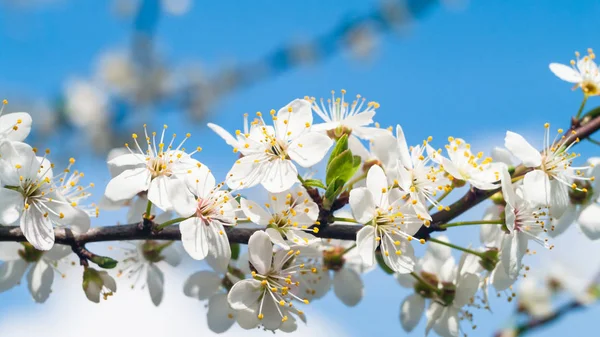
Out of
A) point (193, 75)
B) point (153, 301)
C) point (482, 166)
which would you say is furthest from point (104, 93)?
point (482, 166)

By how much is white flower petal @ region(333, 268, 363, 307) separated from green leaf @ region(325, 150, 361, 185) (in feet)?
1.59

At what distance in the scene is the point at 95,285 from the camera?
1.56 metres

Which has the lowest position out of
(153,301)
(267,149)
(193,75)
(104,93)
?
(153,301)

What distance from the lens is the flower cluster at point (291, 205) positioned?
4.49 ft

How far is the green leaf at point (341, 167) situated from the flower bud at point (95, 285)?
2.06 feet

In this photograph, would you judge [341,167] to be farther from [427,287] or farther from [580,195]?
[580,195]

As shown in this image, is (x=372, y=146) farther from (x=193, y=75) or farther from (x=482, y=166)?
(x=193, y=75)

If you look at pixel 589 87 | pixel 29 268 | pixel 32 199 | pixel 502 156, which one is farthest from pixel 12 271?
pixel 589 87

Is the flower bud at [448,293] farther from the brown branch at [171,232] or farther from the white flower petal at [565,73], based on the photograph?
the white flower petal at [565,73]

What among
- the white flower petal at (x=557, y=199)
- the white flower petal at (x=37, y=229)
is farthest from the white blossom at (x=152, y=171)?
the white flower petal at (x=557, y=199)

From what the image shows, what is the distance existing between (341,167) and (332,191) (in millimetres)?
59

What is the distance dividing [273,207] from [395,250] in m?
0.30

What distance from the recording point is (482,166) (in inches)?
61.5

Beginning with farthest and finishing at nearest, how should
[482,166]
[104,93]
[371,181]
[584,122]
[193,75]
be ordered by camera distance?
1. [193,75]
2. [104,93]
3. [584,122]
4. [482,166]
5. [371,181]
